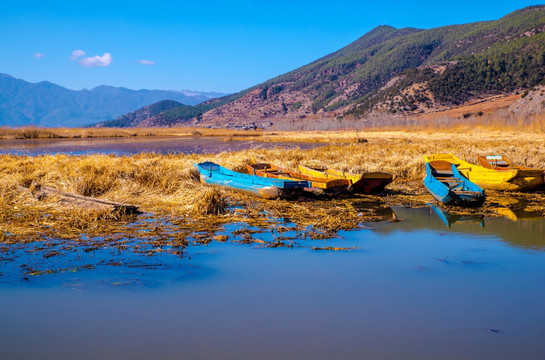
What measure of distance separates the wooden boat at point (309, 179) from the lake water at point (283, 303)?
15.1 feet

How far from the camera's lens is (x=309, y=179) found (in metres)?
16.4

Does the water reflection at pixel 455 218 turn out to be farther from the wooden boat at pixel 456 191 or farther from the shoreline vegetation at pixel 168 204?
the wooden boat at pixel 456 191

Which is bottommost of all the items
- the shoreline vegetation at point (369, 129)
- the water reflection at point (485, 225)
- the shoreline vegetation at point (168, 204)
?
the water reflection at point (485, 225)

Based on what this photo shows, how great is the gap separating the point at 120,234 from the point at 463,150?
20282 millimetres

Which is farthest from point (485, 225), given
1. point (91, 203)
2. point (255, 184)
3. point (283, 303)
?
point (91, 203)

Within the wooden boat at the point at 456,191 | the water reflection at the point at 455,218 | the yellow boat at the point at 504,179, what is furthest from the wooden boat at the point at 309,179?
the yellow boat at the point at 504,179

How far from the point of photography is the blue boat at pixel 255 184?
570 inches

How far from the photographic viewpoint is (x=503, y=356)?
5.64 meters

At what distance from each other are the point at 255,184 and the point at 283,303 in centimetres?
827

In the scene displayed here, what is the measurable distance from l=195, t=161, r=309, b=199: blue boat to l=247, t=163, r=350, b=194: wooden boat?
49cm

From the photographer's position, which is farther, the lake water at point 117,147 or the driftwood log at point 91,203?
the lake water at point 117,147

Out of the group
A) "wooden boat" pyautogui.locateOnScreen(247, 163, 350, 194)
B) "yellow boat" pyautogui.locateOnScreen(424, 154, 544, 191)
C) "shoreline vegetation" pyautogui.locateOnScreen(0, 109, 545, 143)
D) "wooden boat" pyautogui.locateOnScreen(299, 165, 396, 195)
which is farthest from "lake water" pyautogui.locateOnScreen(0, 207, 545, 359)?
"shoreline vegetation" pyautogui.locateOnScreen(0, 109, 545, 143)

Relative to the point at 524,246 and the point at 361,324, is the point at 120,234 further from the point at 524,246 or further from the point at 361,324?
the point at 524,246

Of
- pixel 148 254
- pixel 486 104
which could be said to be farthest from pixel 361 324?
pixel 486 104
